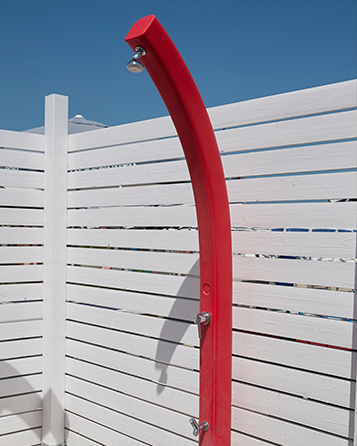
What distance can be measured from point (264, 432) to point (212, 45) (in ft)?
30.9

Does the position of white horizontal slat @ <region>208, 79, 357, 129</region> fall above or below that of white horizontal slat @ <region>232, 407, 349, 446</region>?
above

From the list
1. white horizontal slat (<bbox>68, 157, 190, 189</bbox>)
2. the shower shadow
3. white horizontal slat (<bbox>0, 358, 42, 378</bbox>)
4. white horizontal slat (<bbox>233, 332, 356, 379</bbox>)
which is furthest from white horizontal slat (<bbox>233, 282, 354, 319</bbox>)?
white horizontal slat (<bbox>0, 358, 42, 378</bbox>)

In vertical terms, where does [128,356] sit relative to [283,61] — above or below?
below

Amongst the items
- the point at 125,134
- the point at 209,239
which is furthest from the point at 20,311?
the point at 209,239

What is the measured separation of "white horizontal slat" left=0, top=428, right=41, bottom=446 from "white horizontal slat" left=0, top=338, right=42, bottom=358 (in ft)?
1.81

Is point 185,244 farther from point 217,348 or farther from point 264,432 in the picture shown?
point 264,432

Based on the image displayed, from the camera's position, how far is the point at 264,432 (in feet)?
7.25

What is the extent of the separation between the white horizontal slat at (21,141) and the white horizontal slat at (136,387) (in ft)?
5.30

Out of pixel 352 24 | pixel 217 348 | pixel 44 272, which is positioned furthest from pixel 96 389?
pixel 352 24

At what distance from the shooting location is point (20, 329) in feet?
10.3

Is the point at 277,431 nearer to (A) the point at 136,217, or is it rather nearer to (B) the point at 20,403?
(A) the point at 136,217

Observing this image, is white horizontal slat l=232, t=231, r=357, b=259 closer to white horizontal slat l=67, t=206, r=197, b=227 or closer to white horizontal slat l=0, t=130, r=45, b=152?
white horizontal slat l=67, t=206, r=197, b=227

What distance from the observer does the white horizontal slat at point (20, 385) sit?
10.1ft

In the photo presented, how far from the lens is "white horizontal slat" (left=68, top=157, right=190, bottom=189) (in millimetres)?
2635
